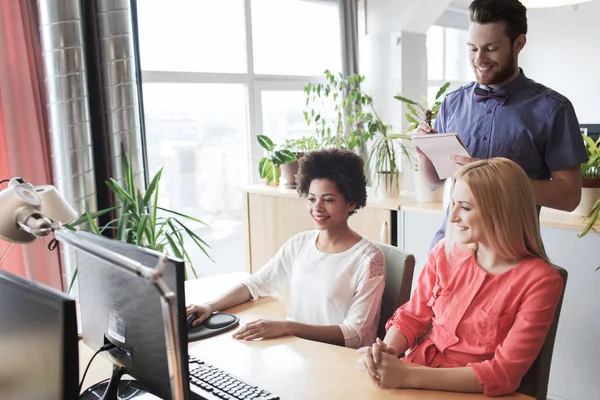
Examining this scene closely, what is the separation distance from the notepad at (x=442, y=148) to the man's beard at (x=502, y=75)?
0.25 meters

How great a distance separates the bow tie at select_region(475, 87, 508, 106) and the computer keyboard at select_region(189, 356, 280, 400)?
1163 mm

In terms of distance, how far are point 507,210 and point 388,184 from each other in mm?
1624

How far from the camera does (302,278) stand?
1.84 m

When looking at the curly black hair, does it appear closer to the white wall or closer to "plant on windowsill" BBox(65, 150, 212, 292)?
"plant on windowsill" BBox(65, 150, 212, 292)

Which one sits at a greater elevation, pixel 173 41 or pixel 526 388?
pixel 173 41

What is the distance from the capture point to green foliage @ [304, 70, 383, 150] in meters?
3.62

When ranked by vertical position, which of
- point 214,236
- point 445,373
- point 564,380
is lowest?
point 564,380

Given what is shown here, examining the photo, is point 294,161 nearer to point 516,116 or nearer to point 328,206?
point 328,206

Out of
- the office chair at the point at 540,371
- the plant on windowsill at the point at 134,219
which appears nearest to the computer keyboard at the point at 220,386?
the office chair at the point at 540,371

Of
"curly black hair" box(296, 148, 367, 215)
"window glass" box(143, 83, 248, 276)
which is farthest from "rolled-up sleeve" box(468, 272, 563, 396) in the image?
"window glass" box(143, 83, 248, 276)

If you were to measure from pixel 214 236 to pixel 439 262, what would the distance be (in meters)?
2.61

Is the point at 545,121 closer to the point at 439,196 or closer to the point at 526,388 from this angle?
the point at 526,388

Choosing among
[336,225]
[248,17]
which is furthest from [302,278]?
[248,17]

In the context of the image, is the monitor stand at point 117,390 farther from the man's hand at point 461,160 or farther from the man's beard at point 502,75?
the man's beard at point 502,75
